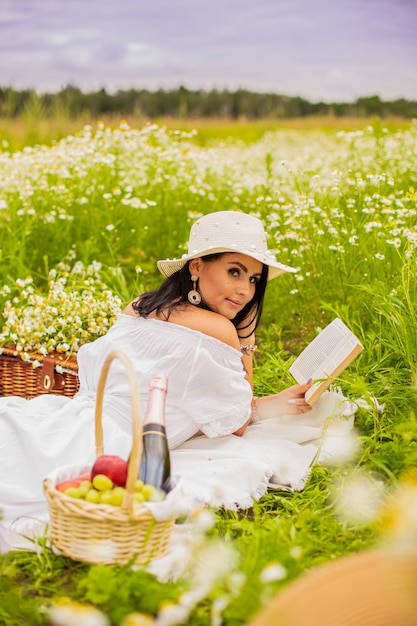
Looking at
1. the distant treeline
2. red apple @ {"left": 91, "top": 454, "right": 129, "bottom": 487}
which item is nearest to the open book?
red apple @ {"left": 91, "top": 454, "right": 129, "bottom": 487}

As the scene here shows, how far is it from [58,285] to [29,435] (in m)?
1.32

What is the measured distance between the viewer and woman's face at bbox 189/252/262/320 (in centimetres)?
329

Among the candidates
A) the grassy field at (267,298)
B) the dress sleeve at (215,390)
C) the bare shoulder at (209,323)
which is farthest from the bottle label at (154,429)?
the bare shoulder at (209,323)

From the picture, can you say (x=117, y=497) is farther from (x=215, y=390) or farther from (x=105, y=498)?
(x=215, y=390)

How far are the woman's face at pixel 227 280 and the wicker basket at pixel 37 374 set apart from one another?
32.5 inches

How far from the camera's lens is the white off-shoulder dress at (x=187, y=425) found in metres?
2.96

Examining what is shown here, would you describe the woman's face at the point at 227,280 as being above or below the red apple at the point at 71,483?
above

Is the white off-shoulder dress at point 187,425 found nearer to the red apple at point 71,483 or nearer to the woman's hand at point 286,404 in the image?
the woman's hand at point 286,404

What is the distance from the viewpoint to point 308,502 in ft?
9.69

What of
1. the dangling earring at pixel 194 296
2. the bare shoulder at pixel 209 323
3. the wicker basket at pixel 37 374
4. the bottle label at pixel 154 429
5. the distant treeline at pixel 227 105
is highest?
the distant treeline at pixel 227 105

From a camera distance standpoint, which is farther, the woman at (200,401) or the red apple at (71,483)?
the woman at (200,401)

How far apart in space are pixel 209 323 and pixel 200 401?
321mm

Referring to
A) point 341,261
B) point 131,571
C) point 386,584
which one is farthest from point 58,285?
point 386,584

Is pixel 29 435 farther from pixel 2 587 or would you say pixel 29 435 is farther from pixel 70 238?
pixel 70 238
